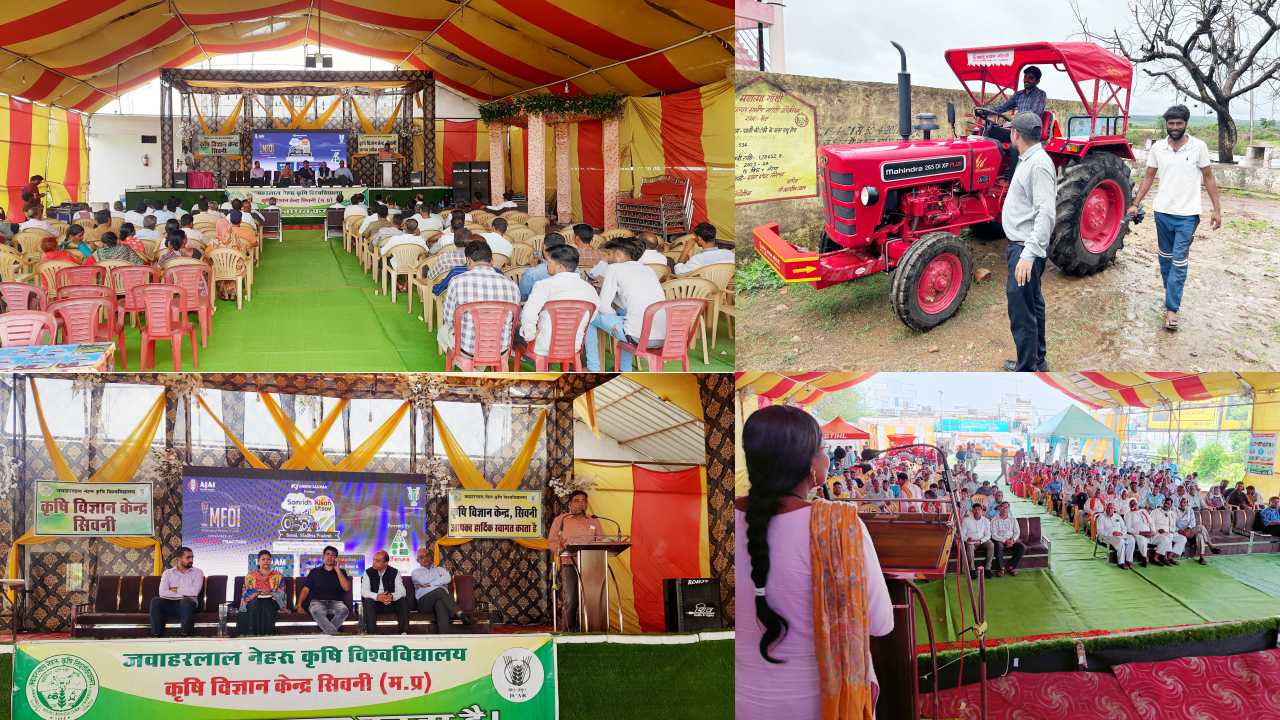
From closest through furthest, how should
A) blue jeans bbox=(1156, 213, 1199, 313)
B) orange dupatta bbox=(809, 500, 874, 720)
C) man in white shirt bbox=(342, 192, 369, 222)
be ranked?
orange dupatta bbox=(809, 500, 874, 720)
blue jeans bbox=(1156, 213, 1199, 313)
man in white shirt bbox=(342, 192, 369, 222)

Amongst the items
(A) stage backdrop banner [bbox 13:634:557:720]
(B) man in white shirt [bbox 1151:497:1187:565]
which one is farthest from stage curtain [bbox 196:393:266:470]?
(B) man in white shirt [bbox 1151:497:1187:565]

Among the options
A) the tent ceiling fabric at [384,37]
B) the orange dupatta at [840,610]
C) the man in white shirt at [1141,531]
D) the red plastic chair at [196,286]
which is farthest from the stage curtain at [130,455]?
the man in white shirt at [1141,531]

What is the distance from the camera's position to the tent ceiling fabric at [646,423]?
4.92 metres

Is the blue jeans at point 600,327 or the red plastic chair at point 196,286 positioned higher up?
the red plastic chair at point 196,286

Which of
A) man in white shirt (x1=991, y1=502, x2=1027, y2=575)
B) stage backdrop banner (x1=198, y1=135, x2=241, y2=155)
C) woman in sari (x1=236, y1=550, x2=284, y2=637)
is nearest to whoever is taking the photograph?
woman in sari (x1=236, y1=550, x2=284, y2=637)

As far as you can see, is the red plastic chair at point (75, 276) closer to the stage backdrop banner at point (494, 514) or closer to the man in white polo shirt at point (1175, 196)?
the stage backdrop banner at point (494, 514)

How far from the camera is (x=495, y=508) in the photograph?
16.3 ft

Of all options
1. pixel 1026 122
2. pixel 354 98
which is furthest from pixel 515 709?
pixel 354 98

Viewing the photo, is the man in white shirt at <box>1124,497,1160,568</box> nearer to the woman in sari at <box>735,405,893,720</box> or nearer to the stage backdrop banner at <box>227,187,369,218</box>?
the woman in sari at <box>735,405,893,720</box>

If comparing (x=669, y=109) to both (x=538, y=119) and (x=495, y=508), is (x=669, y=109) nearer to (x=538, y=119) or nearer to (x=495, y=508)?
(x=538, y=119)

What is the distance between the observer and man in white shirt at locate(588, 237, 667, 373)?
5.44m

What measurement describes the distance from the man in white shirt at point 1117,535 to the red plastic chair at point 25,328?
555cm

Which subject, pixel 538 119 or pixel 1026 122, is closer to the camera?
pixel 1026 122

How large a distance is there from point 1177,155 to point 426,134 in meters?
13.9
